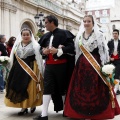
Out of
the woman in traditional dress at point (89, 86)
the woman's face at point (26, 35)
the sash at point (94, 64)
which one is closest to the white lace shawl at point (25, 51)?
the woman's face at point (26, 35)

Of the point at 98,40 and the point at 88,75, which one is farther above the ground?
the point at 98,40

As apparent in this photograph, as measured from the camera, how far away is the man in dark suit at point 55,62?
168 inches

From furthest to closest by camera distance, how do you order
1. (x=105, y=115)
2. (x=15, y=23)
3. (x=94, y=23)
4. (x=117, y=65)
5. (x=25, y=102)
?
1. (x=15, y=23)
2. (x=117, y=65)
3. (x=25, y=102)
4. (x=94, y=23)
5. (x=105, y=115)

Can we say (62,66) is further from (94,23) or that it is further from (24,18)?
(24,18)

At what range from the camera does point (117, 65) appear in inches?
285

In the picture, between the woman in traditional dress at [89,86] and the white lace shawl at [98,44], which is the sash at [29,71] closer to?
the woman in traditional dress at [89,86]

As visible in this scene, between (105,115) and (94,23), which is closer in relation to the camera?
(105,115)

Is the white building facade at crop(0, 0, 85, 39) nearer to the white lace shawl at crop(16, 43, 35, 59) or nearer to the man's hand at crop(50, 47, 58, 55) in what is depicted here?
the white lace shawl at crop(16, 43, 35, 59)

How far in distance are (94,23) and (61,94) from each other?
1.16 metres

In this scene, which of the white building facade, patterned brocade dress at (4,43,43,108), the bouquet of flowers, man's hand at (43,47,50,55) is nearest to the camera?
the bouquet of flowers

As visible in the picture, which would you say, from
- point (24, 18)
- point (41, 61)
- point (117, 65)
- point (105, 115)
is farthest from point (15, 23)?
point (105, 115)

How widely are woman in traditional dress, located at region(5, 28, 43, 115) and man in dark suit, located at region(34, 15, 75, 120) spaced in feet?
1.11

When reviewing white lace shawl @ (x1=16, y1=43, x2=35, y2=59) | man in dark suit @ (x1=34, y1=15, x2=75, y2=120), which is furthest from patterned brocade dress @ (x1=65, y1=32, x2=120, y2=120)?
white lace shawl @ (x1=16, y1=43, x2=35, y2=59)

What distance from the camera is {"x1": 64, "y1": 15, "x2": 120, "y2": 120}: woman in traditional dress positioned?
158 inches
